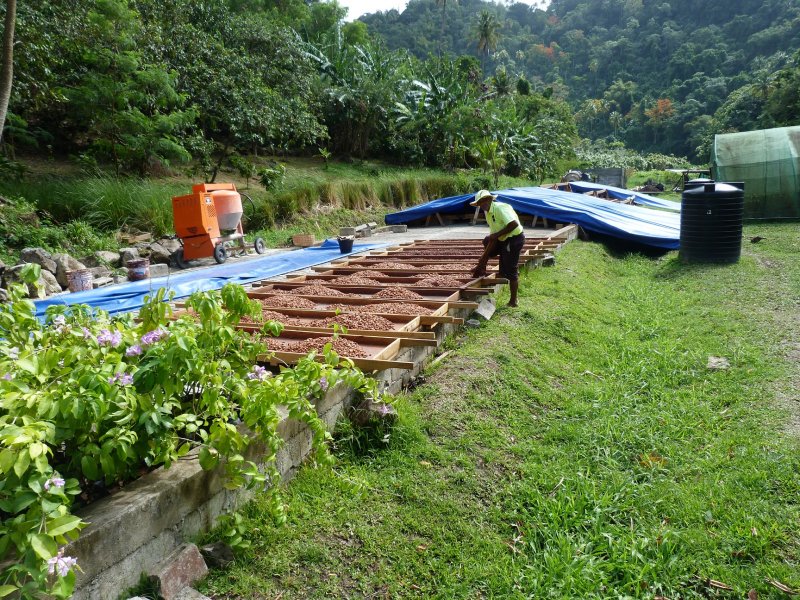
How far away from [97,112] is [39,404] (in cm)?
1078

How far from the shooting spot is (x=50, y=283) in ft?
22.9

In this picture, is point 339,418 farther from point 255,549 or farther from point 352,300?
point 352,300

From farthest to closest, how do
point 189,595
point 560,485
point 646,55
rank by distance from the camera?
point 646,55 < point 560,485 < point 189,595

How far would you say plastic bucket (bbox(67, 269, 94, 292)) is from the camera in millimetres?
6949

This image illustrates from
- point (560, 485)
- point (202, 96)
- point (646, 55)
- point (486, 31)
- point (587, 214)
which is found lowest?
point (560, 485)

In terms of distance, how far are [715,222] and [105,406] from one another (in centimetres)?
899

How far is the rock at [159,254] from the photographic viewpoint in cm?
903

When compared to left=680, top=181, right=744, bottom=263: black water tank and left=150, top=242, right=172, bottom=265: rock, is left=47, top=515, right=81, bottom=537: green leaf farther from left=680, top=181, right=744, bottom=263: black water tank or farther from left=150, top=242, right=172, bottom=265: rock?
left=680, top=181, right=744, bottom=263: black water tank

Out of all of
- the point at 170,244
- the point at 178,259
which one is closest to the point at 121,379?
the point at 178,259

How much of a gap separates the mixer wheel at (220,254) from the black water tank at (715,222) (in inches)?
300

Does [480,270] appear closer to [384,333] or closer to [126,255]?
[384,333]

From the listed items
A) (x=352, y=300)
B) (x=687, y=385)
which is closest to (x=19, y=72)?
(x=352, y=300)

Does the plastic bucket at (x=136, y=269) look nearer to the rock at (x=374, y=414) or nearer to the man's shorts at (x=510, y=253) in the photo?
the man's shorts at (x=510, y=253)

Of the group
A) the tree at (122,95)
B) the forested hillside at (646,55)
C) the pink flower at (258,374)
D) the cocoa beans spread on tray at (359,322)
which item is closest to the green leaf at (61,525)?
the pink flower at (258,374)
